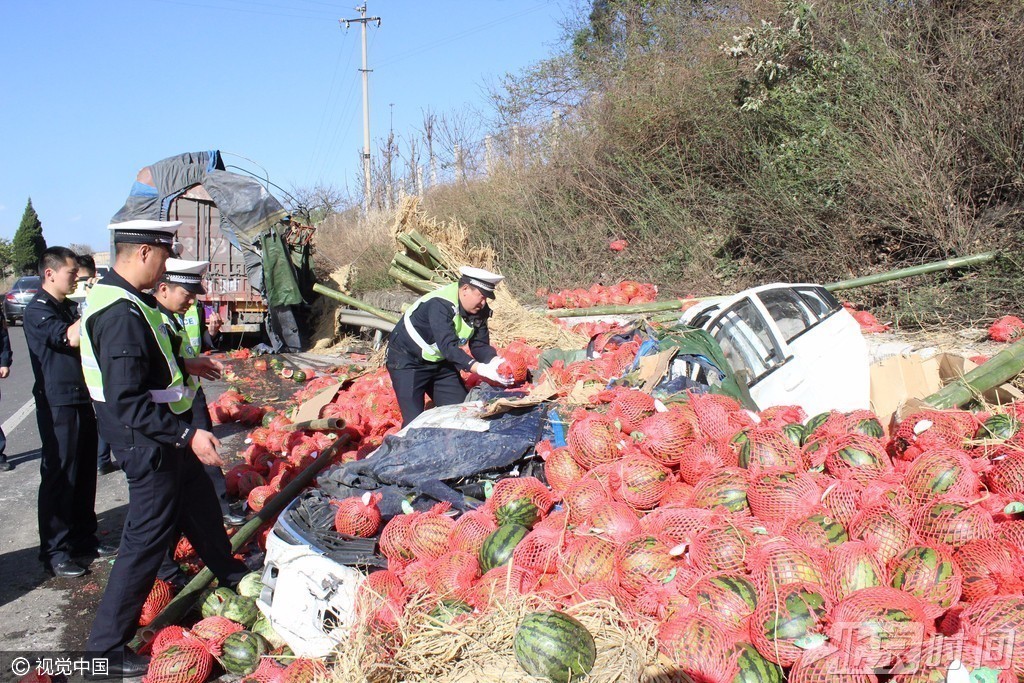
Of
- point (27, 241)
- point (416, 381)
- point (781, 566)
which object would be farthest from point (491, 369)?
point (27, 241)

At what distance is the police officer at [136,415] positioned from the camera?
142 inches

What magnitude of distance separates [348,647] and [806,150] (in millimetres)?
11333

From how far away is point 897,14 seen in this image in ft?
37.3

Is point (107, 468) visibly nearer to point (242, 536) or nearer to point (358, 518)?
point (242, 536)

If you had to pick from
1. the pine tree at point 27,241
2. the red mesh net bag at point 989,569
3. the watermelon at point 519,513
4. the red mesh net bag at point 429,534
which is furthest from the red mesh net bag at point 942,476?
the pine tree at point 27,241

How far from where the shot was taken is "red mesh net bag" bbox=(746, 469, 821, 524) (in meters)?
3.66

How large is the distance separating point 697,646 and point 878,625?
26.4 inches

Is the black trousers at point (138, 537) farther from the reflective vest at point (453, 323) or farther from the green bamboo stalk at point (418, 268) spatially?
the green bamboo stalk at point (418, 268)

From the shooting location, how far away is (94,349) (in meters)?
3.66

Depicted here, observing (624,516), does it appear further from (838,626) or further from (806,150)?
(806,150)

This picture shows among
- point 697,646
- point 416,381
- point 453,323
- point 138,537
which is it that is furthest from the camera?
point 416,381

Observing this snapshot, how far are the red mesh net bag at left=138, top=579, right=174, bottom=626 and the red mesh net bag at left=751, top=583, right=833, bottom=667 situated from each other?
3.32 metres

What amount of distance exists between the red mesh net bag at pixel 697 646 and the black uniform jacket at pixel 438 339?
10.4ft

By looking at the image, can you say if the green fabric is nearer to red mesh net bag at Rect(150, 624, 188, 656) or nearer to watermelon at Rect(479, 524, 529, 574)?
red mesh net bag at Rect(150, 624, 188, 656)
